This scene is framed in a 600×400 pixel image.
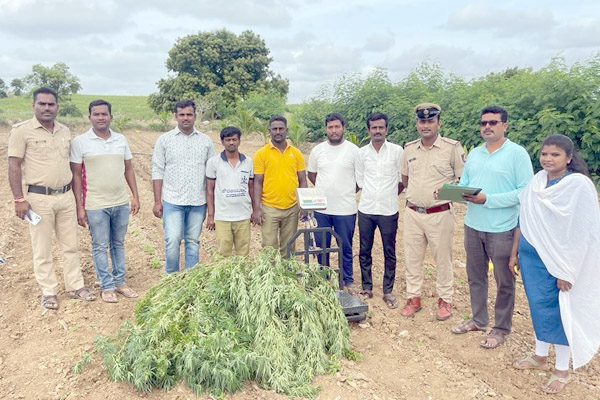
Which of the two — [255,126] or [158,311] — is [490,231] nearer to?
[158,311]

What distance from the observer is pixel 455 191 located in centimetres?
365

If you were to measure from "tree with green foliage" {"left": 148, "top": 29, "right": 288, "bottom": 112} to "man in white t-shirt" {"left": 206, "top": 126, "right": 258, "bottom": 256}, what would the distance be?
25323 millimetres

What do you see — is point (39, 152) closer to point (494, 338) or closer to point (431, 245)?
point (431, 245)

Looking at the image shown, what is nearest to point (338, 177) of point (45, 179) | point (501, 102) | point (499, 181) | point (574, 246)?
point (499, 181)

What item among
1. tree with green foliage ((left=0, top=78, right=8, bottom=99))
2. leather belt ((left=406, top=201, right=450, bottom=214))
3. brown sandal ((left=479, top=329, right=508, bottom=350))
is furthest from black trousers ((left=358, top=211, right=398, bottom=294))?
tree with green foliage ((left=0, top=78, right=8, bottom=99))

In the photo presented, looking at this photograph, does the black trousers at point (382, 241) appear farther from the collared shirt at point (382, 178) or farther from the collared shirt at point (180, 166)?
the collared shirt at point (180, 166)

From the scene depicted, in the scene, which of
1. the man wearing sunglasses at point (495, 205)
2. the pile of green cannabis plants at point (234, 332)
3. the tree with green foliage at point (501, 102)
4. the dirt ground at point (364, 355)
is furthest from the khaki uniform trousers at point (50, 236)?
the tree with green foliage at point (501, 102)

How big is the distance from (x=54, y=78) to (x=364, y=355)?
43576 mm

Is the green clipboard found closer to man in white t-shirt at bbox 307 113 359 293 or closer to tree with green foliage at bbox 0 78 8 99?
man in white t-shirt at bbox 307 113 359 293

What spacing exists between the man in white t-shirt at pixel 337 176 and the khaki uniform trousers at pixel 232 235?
71 cm

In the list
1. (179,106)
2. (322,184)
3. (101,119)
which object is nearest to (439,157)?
(322,184)

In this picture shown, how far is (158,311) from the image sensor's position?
3.37m

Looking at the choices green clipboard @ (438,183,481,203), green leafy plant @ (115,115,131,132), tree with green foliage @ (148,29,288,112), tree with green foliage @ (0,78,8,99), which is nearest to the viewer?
green clipboard @ (438,183,481,203)

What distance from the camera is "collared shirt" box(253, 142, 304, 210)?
4.43 meters
